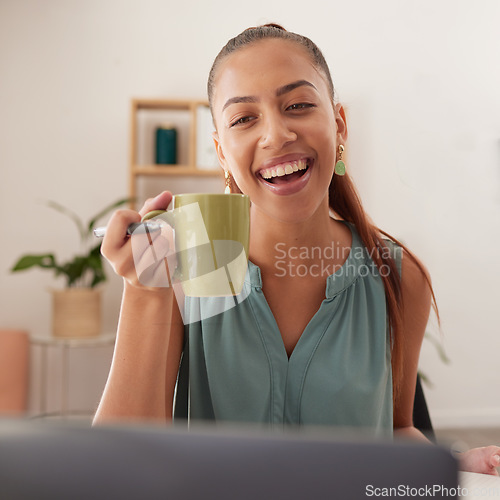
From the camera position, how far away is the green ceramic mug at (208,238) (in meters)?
0.47

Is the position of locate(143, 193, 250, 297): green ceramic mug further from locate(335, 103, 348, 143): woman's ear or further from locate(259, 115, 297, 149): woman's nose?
locate(335, 103, 348, 143): woman's ear

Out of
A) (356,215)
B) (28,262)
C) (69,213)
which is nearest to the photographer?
(356,215)

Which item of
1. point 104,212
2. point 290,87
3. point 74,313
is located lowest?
point 74,313

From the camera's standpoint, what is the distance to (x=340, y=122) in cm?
72

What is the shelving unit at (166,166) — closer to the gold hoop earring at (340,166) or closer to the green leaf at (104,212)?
the green leaf at (104,212)

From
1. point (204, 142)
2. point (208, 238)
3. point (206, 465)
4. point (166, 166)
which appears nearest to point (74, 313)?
point (166, 166)

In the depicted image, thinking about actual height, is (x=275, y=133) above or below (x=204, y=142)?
below

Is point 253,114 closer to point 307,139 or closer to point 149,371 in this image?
point 307,139

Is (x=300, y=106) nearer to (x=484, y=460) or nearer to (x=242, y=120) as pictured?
(x=242, y=120)

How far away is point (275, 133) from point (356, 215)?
0.24m

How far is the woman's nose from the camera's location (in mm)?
606

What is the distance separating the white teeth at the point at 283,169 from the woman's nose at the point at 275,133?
1.0 inches

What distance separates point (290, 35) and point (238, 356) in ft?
1.23

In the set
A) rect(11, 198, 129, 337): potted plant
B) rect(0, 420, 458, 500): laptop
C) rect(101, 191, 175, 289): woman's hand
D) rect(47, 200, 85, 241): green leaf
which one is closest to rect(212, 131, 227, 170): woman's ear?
rect(101, 191, 175, 289): woman's hand
